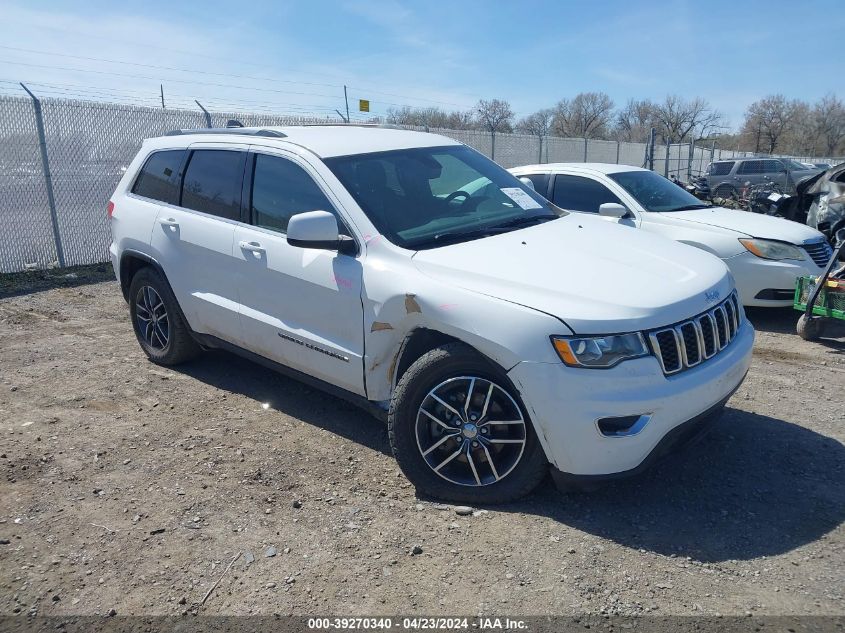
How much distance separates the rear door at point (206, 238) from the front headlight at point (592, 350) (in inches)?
92.8

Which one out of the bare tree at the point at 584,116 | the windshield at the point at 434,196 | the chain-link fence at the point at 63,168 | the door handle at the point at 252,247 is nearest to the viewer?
the windshield at the point at 434,196

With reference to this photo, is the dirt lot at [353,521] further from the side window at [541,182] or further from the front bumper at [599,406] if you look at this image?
the side window at [541,182]

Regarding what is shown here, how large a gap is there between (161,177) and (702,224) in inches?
207

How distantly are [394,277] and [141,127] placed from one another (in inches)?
345

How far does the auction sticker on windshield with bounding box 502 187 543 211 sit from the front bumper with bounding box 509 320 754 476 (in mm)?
1724

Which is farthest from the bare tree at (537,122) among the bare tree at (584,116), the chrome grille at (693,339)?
the chrome grille at (693,339)

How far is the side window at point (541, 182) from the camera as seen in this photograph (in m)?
7.70

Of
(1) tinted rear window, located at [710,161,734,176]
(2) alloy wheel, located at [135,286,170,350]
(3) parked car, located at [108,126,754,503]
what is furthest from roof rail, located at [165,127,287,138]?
(1) tinted rear window, located at [710,161,734,176]

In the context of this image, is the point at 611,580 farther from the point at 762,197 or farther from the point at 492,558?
the point at 762,197

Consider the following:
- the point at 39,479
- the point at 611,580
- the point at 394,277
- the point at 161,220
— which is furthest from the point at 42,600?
the point at 161,220

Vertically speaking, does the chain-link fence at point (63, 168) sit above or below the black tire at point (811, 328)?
above

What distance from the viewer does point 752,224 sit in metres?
7.00

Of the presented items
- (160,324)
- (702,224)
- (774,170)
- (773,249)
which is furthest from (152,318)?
(774,170)

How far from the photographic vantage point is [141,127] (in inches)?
413
